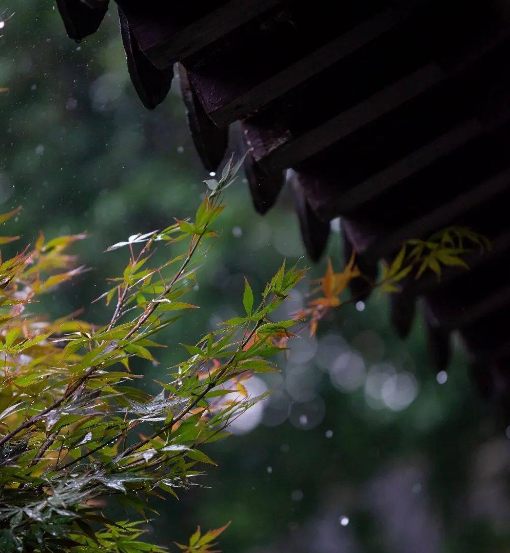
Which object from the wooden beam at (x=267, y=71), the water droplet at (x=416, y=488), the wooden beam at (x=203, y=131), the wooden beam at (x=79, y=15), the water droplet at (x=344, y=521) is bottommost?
the water droplet at (x=416, y=488)

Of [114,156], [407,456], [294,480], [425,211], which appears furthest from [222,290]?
[425,211]

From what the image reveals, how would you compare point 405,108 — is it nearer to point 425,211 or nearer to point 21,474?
point 425,211

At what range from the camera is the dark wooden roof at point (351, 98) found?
2.53 feet

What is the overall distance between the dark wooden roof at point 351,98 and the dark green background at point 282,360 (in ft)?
7.14

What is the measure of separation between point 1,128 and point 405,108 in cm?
228

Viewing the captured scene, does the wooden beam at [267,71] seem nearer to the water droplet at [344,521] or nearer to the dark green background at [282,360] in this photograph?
the dark green background at [282,360]

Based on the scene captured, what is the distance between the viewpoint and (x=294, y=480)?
17.5 ft

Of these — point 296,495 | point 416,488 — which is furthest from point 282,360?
point 416,488

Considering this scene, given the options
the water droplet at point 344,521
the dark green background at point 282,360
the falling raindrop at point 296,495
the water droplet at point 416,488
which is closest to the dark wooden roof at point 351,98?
the dark green background at point 282,360

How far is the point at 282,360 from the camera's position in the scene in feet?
17.6

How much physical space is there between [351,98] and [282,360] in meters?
4.53

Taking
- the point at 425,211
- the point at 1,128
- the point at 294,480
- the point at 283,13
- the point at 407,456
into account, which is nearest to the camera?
the point at 283,13

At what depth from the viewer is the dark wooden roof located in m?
0.77

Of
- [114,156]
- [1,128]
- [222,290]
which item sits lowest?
[222,290]
